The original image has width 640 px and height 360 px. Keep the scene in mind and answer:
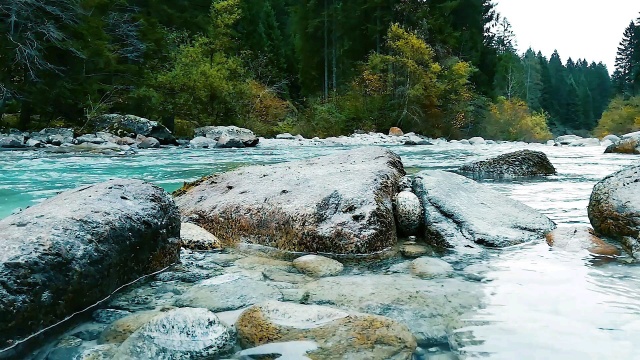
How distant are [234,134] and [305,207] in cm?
1303

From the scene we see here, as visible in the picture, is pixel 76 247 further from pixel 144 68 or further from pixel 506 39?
pixel 506 39

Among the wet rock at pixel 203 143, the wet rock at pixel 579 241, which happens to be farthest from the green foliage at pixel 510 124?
the wet rock at pixel 579 241

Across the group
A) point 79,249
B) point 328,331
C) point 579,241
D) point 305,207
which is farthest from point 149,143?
point 328,331

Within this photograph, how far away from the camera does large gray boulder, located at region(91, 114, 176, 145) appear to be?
49.6ft

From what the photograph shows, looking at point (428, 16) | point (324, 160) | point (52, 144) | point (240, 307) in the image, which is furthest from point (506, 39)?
point (240, 307)

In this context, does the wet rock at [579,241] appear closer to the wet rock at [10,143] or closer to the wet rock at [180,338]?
the wet rock at [180,338]

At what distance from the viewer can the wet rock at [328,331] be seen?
167 cm

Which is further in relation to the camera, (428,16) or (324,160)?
(428,16)

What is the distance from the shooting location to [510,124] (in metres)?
30.0

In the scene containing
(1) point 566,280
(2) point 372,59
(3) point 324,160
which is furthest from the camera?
(2) point 372,59

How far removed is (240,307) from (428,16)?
2714cm

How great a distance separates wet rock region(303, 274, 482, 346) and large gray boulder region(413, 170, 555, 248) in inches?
31.4

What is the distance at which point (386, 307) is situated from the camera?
2.14 m

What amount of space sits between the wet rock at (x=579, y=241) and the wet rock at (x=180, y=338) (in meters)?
2.28
